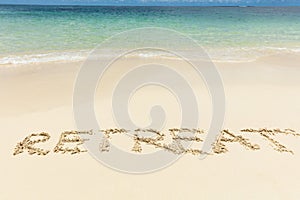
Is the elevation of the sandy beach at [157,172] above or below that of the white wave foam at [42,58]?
below

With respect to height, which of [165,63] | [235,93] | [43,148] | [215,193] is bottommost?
[215,193]

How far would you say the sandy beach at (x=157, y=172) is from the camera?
2.59 metres

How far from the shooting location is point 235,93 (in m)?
5.17

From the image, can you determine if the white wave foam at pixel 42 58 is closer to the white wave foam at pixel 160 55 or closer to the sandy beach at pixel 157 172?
the white wave foam at pixel 160 55

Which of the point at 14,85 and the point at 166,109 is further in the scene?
the point at 14,85

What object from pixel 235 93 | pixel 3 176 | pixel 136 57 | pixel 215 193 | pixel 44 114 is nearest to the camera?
pixel 215 193

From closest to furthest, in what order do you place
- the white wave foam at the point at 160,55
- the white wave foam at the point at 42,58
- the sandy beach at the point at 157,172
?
the sandy beach at the point at 157,172 < the white wave foam at the point at 42,58 < the white wave foam at the point at 160,55

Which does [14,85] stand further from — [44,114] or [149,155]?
[149,155]

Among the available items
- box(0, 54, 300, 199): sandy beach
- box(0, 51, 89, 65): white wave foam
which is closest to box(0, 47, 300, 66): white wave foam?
Answer: box(0, 51, 89, 65): white wave foam

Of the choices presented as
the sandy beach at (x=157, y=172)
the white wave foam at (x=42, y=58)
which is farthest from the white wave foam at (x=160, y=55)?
the sandy beach at (x=157, y=172)

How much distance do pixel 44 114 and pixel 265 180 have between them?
11.6 ft

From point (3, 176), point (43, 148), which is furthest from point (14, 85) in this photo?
point (3, 176)

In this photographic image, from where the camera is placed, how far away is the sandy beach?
8.50 ft

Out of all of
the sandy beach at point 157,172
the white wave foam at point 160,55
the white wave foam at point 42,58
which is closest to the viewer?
the sandy beach at point 157,172
